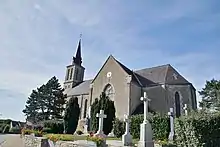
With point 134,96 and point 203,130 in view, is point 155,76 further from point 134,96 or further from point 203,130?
point 203,130

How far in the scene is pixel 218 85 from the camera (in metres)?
34.6

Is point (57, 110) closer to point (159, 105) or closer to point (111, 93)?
point (111, 93)

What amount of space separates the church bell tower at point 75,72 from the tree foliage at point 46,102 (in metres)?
3.13

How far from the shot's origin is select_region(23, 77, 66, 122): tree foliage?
4312 centimetres

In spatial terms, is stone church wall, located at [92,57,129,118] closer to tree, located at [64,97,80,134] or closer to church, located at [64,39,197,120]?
church, located at [64,39,197,120]

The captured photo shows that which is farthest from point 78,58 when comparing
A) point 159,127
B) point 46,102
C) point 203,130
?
point 203,130

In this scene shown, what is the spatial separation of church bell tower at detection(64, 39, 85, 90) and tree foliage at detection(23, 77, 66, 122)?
3134 mm

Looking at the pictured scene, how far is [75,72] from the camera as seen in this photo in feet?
168

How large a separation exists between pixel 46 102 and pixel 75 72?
10.2 m

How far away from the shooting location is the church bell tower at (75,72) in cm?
5038

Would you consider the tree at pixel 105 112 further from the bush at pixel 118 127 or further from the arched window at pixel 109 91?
the arched window at pixel 109 91

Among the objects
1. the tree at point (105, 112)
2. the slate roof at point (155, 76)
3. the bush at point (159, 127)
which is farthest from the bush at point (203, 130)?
the slate roof at point (155, 76)

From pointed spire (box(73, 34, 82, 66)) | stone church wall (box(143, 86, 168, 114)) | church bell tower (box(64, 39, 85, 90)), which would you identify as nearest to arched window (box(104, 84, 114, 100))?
stone church wall (box(143, 86, 168, 114))

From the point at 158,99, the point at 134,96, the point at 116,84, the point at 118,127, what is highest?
the point at 116,84
